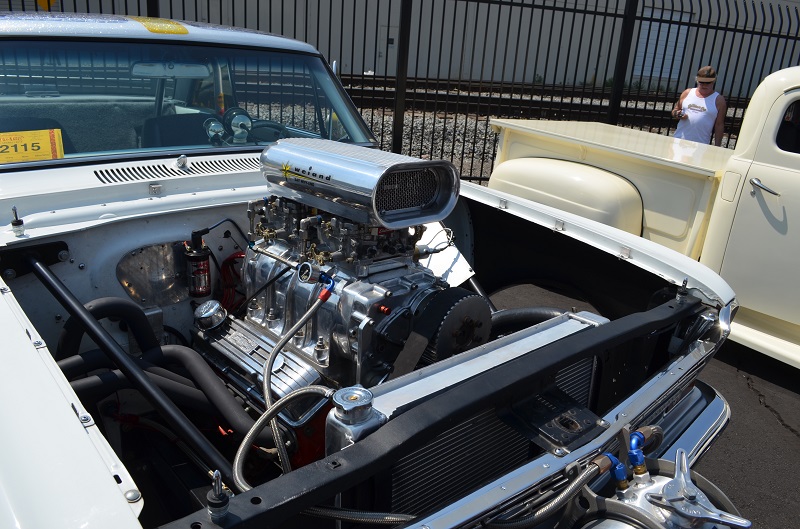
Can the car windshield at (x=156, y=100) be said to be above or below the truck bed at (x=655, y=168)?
above

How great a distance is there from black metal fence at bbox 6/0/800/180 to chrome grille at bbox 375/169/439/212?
424cm

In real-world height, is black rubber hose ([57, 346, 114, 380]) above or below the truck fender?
below

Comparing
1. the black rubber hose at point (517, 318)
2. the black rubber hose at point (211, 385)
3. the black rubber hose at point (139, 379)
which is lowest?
the black rubber hose at point (211, 385)

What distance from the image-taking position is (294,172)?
244 centimetres

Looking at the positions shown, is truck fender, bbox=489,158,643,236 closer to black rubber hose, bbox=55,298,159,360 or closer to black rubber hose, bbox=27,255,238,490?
black rubber hose, bbox=55,298,159,360

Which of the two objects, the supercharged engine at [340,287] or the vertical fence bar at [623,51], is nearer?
the supercharged engine at [340,287]

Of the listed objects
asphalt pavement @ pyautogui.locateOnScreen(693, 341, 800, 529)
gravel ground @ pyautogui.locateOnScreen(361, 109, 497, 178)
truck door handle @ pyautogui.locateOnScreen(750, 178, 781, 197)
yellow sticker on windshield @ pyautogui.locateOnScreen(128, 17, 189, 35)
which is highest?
yellow sticker on windshield @ pyautogui.locateOnScreen(128, 17, 189, 35)

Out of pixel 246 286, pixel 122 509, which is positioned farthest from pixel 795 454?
pixel 122 509

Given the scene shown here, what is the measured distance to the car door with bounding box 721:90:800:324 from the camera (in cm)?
395

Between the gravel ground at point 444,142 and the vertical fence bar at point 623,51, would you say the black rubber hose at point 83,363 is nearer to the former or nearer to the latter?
the gravel ground at point 444,142

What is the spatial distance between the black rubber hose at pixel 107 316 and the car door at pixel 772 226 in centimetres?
362

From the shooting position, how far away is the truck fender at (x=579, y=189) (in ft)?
14.2

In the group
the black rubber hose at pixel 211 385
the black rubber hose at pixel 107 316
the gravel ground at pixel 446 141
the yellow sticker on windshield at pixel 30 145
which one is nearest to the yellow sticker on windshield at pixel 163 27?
the yellow sticker on windshield at pixel 30 145

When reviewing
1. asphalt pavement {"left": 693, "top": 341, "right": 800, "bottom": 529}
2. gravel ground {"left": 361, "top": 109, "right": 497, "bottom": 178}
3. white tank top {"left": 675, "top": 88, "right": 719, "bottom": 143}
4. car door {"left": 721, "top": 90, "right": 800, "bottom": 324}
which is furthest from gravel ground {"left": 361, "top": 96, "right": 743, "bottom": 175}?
asphalt pavement {"left": 693, "top": 341, "right": 800, "bottom": 529}
